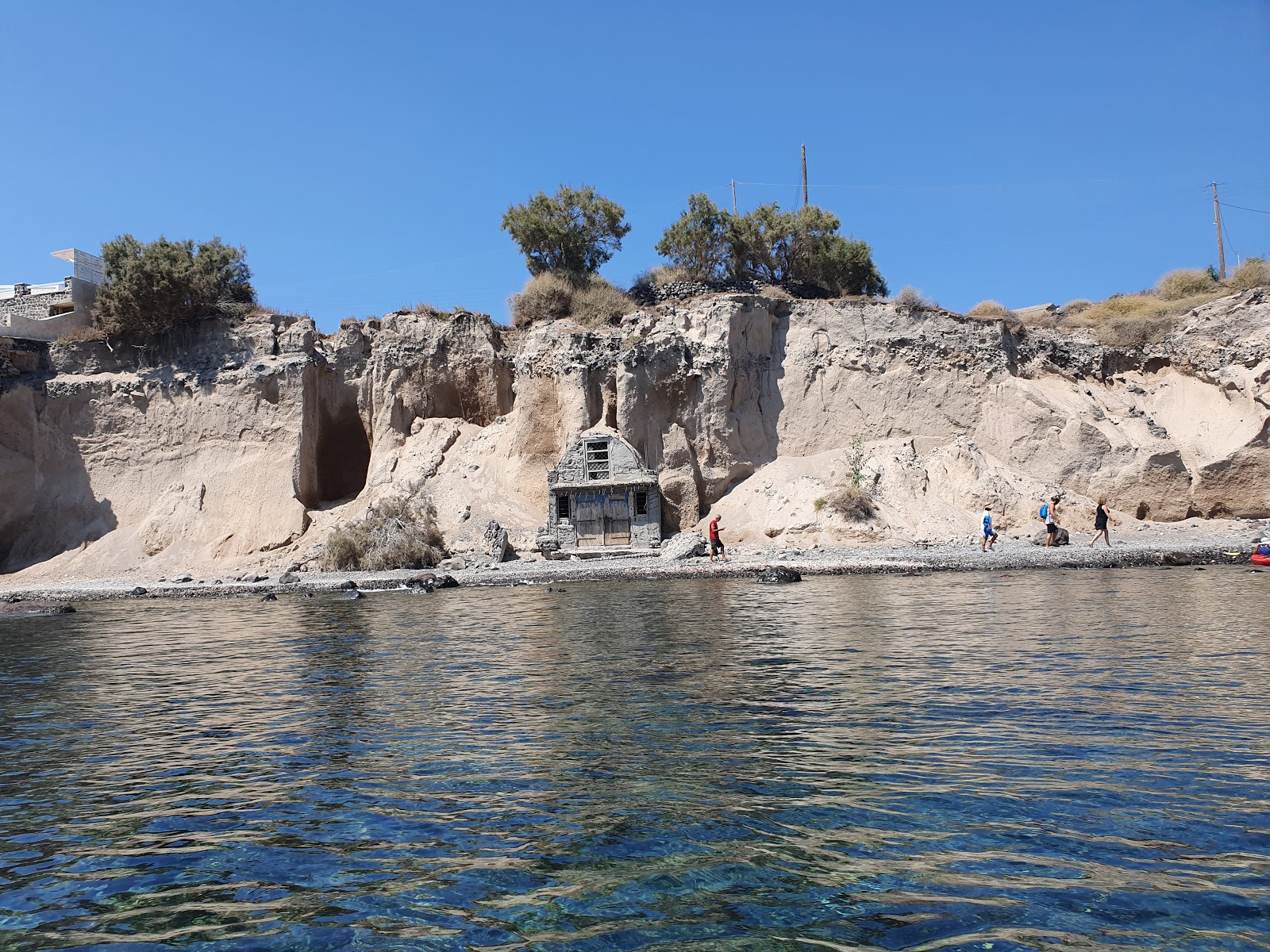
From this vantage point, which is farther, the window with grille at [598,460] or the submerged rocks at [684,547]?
the window with grille at [598,460]

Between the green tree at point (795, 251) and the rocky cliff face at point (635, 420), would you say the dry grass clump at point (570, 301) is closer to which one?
the rocky cliff face at point (635, 420)

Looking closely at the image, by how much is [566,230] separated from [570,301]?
12.9 ft

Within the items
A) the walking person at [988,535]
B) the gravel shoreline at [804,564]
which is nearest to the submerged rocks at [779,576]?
the gravel shoreline at [804,564]

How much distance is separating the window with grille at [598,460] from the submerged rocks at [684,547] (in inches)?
120

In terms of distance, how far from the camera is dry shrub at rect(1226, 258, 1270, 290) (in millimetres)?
34562

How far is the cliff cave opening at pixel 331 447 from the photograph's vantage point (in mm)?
33750

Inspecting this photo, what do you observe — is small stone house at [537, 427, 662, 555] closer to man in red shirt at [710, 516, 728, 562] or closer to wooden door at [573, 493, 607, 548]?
wooden door at [573, 493, 607, 548]

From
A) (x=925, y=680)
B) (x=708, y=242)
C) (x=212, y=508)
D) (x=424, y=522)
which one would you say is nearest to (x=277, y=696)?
(x=925, y=680)

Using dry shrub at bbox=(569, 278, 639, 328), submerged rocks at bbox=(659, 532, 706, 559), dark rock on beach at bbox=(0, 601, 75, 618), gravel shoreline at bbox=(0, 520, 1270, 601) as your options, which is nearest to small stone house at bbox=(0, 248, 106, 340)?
gravel shoreline at bbox=(0, 520, 1270, 601)

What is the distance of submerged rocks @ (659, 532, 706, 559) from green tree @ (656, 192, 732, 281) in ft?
47.6

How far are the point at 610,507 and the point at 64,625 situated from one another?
15.5 m

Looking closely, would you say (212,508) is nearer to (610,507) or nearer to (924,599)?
(610,507)

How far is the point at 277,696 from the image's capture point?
10.2 m

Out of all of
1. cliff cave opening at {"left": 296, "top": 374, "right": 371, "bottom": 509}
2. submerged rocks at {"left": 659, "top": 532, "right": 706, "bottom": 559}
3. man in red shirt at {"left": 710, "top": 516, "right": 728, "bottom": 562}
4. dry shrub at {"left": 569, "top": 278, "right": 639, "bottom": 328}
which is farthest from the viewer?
dry shrub at {"left": 569, "top": 278, "right": 639, "bottom": 328}
